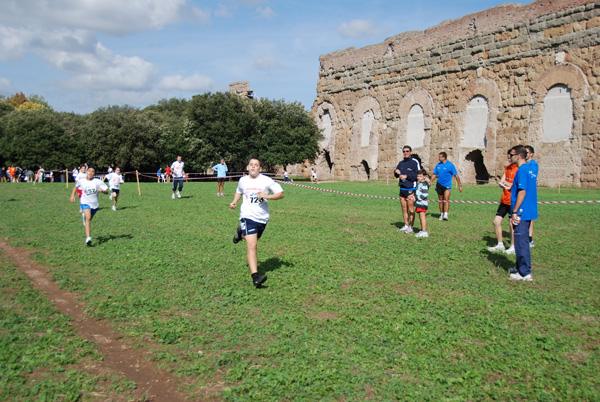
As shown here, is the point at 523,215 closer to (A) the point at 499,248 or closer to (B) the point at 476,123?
(A) the point at 499,248

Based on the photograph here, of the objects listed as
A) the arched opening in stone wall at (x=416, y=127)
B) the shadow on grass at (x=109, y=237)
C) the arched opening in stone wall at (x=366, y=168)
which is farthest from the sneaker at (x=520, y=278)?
the arched opening in stone wall at (x=366, y=168)

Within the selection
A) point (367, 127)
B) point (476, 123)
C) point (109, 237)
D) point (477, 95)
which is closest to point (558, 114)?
point (476, 123)

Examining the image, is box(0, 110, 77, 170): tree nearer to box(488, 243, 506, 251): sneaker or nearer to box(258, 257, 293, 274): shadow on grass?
box(258, 257, 293, 274): shadow on grass

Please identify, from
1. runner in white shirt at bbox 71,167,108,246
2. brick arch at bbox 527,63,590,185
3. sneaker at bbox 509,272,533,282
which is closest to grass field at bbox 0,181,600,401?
sneaker at bbox 509,272,533,282

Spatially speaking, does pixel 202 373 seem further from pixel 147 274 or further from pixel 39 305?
pixel 147 274

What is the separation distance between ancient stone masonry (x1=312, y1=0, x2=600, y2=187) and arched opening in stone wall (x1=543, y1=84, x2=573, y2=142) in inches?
2.2

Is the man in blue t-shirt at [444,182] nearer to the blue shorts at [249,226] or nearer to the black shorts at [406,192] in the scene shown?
the black shorts at [406,192]

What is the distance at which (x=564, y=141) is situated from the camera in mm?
26375

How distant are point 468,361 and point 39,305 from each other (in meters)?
5.23

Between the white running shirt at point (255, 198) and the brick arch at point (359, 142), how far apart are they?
102 feet

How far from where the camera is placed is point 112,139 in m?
47.8

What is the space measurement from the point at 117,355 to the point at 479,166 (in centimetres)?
3129

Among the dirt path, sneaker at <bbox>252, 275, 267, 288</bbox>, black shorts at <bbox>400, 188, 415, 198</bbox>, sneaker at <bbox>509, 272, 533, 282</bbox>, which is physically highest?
black shorts at <bbox>400, 188, 415, 198</bbox>

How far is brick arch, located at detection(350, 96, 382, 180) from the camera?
37.7 m
